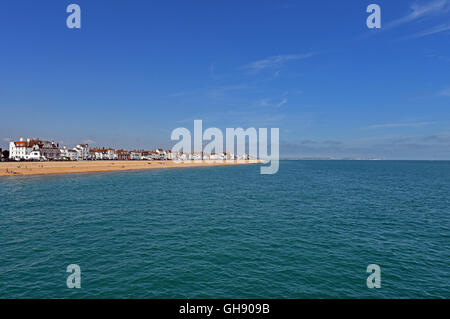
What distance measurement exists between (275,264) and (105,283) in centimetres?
1189

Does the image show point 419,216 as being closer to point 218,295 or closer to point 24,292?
point 218,295

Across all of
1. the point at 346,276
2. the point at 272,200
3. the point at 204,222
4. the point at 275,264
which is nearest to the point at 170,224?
the point at 204,222

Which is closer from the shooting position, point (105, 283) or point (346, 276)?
point (105, 283)

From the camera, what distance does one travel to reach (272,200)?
4275 cm

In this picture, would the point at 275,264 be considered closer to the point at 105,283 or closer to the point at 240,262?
the point at 240,262

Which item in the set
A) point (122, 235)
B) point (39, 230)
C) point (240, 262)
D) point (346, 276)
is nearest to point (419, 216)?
point (346, 276)

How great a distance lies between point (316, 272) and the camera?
15.9 meters

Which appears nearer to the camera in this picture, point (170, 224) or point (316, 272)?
point (316, 272)
